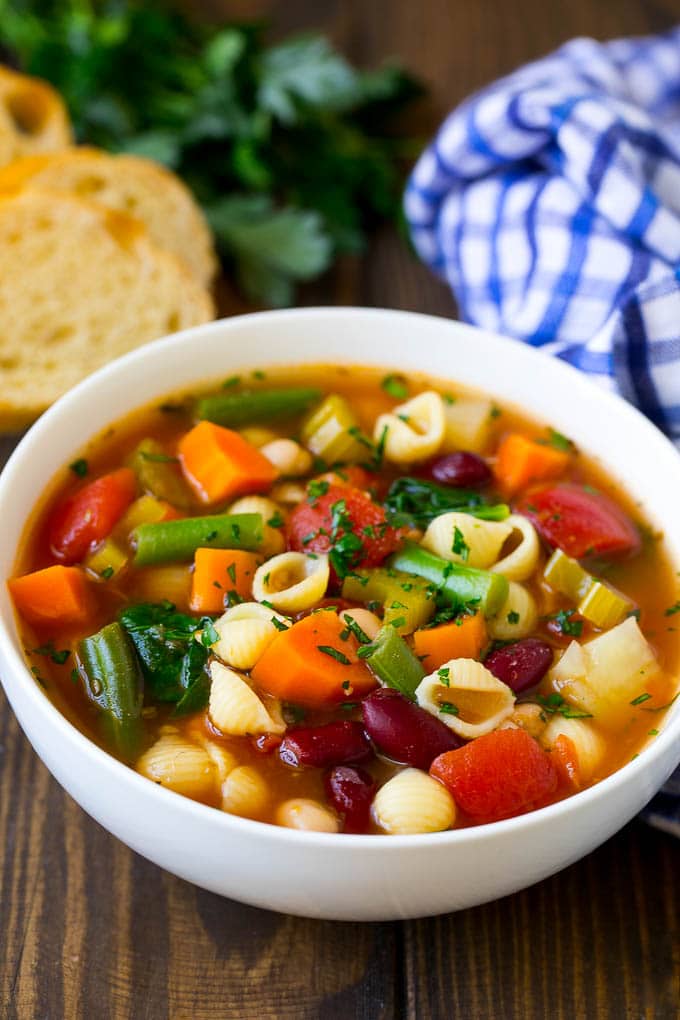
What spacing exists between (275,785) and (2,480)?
970 mm

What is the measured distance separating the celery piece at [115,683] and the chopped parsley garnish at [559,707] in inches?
34.8

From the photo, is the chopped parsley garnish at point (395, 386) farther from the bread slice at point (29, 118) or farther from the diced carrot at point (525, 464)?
the bread slice at point (29, 118)

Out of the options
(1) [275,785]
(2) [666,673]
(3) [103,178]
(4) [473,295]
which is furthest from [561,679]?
(3) [103,178]

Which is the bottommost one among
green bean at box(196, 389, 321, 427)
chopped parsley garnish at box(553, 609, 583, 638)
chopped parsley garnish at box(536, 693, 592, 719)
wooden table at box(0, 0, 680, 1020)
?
wooden table at box(0, 0, 680, 1020)

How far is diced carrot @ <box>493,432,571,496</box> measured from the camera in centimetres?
309

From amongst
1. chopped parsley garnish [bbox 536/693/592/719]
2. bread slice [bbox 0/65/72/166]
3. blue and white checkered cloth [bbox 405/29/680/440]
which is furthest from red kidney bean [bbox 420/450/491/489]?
bread slice [bbox 0/65/72/166]

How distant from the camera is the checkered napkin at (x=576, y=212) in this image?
3.21 m

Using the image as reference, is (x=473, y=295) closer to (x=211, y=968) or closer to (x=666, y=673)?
(x=666, y=673)

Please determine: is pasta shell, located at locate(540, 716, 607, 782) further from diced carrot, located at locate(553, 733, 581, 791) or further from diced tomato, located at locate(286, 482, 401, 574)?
diced tomato, located at locate(286, 482, 401, 574)

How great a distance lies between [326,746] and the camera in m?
2.38

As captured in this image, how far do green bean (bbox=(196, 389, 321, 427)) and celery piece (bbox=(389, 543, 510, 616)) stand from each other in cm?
66

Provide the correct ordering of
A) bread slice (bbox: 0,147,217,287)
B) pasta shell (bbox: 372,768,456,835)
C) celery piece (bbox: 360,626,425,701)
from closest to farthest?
1. pasta shell (bbox: 372,768,456,835)
2. celery piece (bbox: 360,626,425,701)
3. bread slice (bbox: 0,147,217,287)

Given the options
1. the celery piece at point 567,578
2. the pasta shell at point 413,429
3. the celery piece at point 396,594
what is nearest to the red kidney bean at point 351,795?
the celery piece at point 396,594

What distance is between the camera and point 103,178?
4.27 metres
